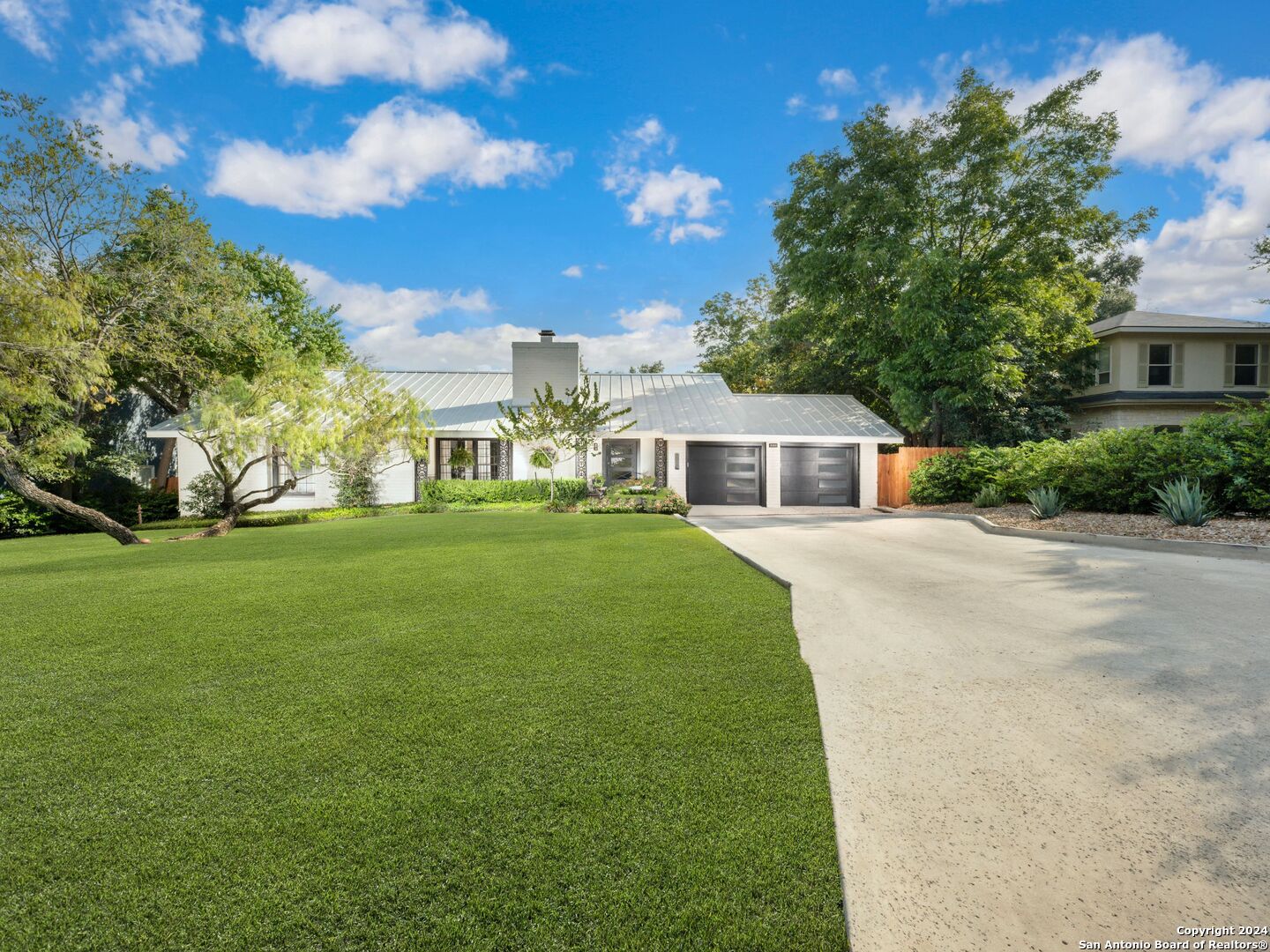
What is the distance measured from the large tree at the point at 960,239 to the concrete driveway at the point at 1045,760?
11.9 metres

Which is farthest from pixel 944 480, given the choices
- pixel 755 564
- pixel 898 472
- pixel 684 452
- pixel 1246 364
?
pixel 1246 364

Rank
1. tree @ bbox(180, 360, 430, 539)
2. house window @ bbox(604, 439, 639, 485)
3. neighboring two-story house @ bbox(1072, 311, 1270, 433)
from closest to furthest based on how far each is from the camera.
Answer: tree @ bbox(180, 360, 430, 539) < house window @ bbox(604, 439, 639, 485) < neighboring two-story house @ bbox(1072, 311, 1270, 433)

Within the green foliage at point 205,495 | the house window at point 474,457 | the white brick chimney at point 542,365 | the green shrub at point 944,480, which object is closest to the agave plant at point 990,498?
the green shrub at point 944,480

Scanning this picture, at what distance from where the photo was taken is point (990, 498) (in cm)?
1258

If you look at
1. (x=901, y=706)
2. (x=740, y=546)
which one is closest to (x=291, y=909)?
(x=901, y=706)

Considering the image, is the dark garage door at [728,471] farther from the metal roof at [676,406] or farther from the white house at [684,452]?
the metal roof at [676,406]

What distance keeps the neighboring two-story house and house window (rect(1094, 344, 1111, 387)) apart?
0.11ft

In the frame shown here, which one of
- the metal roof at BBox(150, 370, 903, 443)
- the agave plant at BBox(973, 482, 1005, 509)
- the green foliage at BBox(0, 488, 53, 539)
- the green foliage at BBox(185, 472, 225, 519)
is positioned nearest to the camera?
the agave plant at BBox(973, 482, 1005, 509)

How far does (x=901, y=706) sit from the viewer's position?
320 centimetres

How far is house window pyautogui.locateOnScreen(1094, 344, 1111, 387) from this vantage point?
20.8m

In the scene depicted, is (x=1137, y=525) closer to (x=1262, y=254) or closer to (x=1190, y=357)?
(x=1262, y=254)

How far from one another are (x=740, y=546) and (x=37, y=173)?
610 inches

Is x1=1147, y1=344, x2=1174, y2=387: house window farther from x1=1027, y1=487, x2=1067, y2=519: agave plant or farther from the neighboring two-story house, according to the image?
x1=1027, y1=487, x2=1067, y2=519: agave plant

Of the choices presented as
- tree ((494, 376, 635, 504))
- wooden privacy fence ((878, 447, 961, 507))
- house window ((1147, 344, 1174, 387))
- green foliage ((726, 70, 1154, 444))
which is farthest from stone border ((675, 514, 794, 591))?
house window ((1147, 344, 1174, 387))
